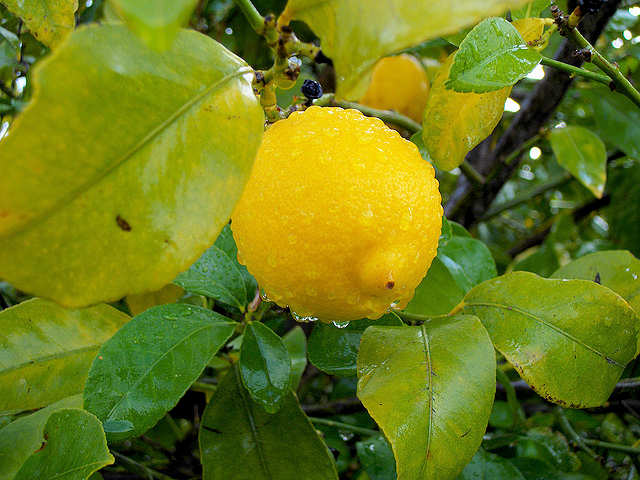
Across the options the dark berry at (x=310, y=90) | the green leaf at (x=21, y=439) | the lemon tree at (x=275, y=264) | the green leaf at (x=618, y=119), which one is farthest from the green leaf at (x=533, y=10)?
the green leaf at (x=21, y=439)

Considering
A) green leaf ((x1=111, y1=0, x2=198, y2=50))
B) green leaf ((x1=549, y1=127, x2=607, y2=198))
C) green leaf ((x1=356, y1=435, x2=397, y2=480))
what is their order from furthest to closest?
green leaf ((x1=549, y1=127, x2=607, y2=198))
green leaf ((x1=356, y1=435, x2=397, y2=480))
green leaf ((x1=111, y1=0, x2=198, y2=50))

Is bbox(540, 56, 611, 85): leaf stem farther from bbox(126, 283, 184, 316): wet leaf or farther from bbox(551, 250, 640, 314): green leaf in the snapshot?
bbox(126, 283, 184, 316): wet leaf

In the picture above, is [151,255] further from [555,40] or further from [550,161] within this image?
[550,161]

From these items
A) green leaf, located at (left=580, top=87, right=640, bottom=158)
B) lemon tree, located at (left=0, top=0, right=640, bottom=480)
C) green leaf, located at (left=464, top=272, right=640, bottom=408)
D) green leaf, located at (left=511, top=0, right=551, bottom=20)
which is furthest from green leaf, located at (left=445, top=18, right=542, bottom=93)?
green leaf, located at (left=580, top=87, right=640, bottom=158)

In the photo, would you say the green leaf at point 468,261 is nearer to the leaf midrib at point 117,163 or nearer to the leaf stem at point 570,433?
the leaf stem at point 570,433

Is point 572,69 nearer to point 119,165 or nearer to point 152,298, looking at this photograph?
point 119,165

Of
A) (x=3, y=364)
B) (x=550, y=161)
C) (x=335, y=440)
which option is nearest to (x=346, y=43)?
(x=3, y=364)
